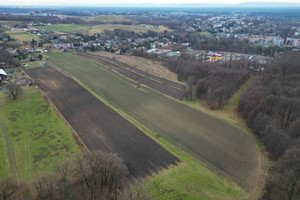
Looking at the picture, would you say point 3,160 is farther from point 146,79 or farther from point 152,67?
point 152,67

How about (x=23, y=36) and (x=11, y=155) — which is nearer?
(x=11, y=155)

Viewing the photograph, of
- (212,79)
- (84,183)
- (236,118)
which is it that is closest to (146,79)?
(212,79)

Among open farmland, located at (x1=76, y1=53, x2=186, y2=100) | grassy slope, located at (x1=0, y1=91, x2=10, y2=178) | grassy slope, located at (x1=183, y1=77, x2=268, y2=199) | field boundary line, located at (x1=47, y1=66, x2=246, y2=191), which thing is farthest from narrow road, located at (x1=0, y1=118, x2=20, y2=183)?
open farmland, located at (x1=76, y1=53, x2=186, y2=100)

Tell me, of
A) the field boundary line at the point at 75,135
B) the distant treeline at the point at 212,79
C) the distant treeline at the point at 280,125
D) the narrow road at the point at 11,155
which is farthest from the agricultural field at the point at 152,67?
the narrow road at the point at 11,155

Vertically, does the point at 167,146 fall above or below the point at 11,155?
below

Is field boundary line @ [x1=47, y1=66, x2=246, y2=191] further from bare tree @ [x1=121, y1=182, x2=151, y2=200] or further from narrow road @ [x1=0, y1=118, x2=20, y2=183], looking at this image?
narrow road @ [x1=0, y1=118, x2=20, y2=183]

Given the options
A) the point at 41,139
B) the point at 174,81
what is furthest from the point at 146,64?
the point at 41,139
